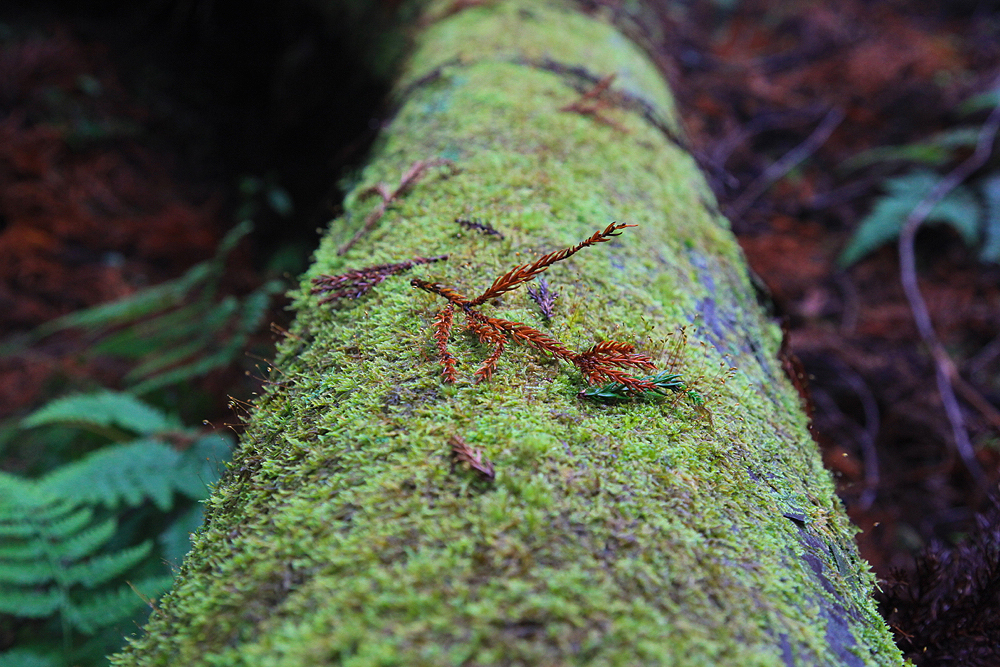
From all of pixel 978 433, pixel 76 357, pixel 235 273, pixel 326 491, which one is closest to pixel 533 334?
pixel 326 491

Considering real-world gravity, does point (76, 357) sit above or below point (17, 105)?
below

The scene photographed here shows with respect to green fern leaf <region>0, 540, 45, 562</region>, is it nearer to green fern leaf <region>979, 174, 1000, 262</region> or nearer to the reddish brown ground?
the reddish brown ground

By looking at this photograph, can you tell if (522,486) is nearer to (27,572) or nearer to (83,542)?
(83,542)

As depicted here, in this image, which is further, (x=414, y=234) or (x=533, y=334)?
(x=414, y=234)

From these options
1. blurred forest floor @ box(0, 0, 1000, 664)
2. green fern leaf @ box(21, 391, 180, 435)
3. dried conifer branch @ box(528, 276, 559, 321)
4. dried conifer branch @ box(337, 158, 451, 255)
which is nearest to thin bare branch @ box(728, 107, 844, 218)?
blurred forest floor @ box(0, 0, 1000, 664)

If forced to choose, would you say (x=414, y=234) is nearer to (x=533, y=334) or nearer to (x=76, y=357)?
(x=533, y=334)

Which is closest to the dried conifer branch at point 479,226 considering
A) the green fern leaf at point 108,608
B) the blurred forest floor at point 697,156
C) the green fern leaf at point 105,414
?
the green fern leaf at point 108,608

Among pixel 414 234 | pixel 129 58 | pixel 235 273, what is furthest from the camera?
pixel 129 58
